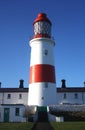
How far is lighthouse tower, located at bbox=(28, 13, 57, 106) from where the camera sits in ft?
103

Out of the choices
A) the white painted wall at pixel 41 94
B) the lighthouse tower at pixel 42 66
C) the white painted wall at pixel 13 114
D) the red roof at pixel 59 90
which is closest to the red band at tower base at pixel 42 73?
the lighthouse tower at pixel 42 66

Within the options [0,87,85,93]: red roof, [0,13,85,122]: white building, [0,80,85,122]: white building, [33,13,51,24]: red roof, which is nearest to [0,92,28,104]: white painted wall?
[0,80,85,122]: white building

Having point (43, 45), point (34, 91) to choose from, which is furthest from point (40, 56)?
point (34, 91)

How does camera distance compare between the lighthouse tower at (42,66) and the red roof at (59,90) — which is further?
the red roof at (59,90)

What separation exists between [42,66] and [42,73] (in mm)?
907

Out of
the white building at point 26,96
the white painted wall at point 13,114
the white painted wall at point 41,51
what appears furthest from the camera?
the white building at point 26,96

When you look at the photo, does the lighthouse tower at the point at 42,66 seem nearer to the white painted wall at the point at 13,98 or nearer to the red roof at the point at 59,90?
the white painted wall at the point at 13,98

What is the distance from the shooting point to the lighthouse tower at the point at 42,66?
103 feet

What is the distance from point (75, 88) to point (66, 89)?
1.82 metres

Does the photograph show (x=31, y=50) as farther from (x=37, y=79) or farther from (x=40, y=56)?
(x=37, y=79)

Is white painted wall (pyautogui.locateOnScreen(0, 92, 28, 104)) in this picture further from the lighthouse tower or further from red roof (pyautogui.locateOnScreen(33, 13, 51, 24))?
red roof (pyautogui.locateOnScreen(33, 13, 51, 24))

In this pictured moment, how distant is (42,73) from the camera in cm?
3153

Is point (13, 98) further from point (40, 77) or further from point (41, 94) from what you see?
point (40, 77)

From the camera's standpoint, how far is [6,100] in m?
43.7
